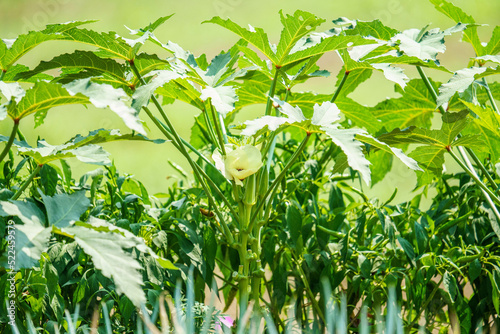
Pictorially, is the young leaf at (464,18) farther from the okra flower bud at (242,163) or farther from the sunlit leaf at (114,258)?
the sunlit leaf at (114,258)

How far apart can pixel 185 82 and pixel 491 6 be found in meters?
1.23

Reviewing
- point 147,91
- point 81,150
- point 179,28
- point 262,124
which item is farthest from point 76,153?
point 179,28

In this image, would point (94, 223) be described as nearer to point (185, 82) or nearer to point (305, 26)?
point (185, 82)

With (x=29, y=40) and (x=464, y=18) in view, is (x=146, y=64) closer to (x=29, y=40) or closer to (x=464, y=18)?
(x=29, y=40)

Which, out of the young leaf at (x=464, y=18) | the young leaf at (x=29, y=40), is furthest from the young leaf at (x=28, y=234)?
the young leaf at (x=464, y=18)

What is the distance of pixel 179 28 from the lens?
1.61m

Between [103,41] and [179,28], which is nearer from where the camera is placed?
[103,41]

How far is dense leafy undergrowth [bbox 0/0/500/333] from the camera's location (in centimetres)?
64

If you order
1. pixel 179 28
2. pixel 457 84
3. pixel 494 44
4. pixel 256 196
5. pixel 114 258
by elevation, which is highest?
pixel 179 28

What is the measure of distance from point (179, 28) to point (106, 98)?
3.63 ft

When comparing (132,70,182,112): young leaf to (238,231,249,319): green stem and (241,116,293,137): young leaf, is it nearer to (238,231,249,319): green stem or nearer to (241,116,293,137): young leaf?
(241,116,293,137): young leaf

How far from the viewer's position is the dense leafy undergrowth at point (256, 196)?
64 cm

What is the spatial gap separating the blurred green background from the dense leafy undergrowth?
0.48 meters

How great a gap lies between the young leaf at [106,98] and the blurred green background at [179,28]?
2.82ft
